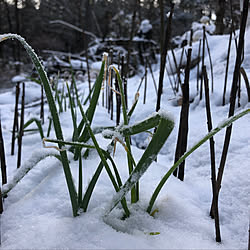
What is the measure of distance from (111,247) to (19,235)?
5.9 inches

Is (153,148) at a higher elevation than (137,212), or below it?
higher

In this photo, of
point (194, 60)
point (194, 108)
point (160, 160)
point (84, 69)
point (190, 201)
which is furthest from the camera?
point (84, 69)

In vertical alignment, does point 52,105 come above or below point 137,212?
above

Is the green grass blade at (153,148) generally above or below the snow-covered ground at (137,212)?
above

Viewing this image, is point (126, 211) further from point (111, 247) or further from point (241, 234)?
point (241, 234)

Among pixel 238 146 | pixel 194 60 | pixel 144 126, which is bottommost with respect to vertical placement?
pixel 238 146

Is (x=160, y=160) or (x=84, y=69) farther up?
(x=84, y=69)

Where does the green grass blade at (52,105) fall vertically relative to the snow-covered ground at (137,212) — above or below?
above

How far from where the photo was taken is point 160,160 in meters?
0.83

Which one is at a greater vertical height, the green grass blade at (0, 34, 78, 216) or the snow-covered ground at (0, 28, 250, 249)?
the green grass blade at (0, 34, 78, 216)

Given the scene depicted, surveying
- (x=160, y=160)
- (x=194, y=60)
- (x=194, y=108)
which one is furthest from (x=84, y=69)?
(x=160, y=160)

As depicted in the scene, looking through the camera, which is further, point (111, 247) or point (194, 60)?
point (194, 60)

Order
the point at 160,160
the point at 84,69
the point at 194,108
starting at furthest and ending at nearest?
the point at 84,69, the point at 194,108, the point at 160,160

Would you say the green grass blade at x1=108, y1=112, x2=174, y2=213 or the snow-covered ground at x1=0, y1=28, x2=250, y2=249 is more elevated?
the green grass blade at x1=108, y1=112, x2=174, y2=213
